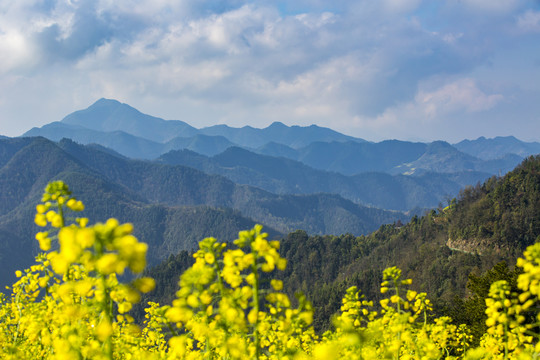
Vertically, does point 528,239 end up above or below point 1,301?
below

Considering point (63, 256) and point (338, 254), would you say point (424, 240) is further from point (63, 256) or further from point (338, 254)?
point (63, 256)

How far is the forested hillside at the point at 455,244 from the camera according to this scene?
98.1 meters

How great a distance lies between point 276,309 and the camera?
4691mm

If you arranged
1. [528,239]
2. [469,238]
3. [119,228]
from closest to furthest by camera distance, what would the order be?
[119,228] < [528,239] < [469,238]

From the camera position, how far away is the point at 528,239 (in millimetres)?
102375

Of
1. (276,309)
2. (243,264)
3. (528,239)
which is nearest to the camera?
(243,264)

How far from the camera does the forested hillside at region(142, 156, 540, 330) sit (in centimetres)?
9806

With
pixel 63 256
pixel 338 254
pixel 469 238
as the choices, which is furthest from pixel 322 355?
pixel 338 254

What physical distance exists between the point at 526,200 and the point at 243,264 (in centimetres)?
12853

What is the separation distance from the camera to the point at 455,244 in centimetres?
11231

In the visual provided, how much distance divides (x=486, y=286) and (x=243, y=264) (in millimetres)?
30541

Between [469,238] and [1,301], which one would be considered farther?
[469,238]

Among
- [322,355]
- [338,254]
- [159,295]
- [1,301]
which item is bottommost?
[159,295]

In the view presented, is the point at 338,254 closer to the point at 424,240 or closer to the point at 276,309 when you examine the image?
the point at 424,240
